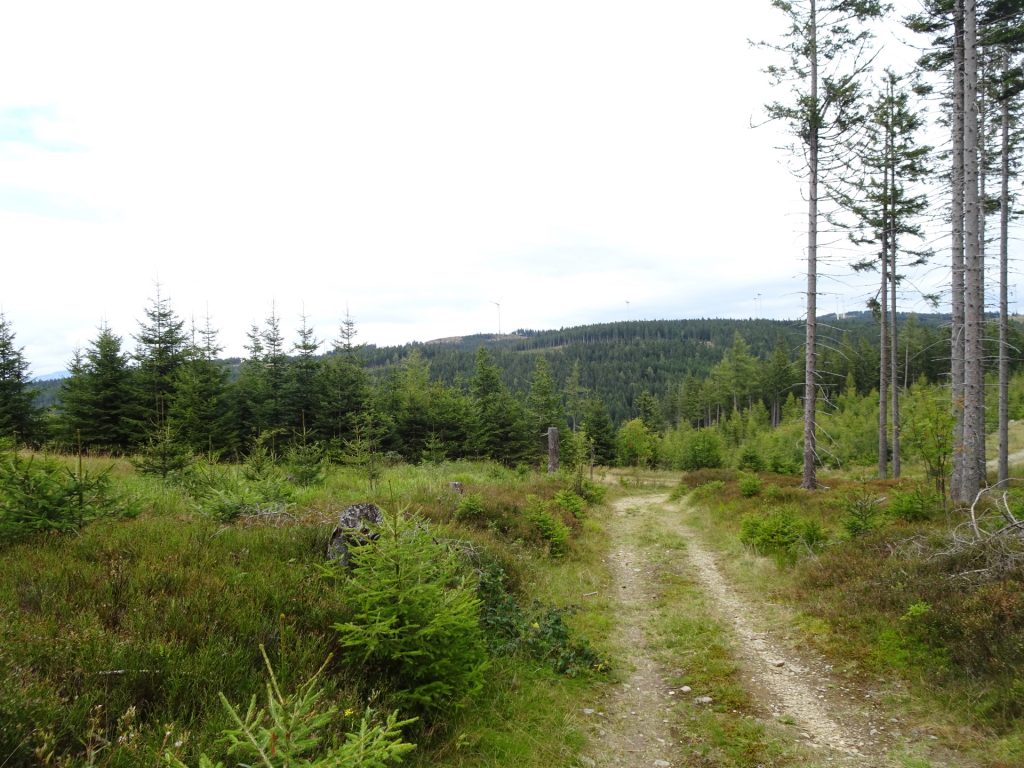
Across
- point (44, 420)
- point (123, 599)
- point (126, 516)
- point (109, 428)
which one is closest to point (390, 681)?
point (123, 599)

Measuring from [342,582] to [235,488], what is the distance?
4779 millimetres

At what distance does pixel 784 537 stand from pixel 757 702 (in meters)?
5.87

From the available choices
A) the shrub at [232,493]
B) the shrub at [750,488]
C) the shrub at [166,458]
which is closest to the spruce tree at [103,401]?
the shrub at [166,458]

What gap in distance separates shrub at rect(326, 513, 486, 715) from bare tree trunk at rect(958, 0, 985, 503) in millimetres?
10581

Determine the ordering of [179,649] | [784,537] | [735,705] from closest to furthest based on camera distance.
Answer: [179,649], [735,705], [784,537]

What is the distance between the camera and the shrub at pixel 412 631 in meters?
4.31

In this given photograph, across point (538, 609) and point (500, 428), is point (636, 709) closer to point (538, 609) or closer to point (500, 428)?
point (538, 609)

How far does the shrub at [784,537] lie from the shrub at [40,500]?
36.8 feet

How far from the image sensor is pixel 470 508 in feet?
35.8

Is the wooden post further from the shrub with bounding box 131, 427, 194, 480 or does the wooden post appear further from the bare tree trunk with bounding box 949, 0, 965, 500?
the shrub with bounding box 131, 427, 194, 480

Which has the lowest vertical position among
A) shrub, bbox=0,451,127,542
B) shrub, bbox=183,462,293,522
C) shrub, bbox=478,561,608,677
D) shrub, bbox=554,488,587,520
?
shrub, bbox=554,488,587,520

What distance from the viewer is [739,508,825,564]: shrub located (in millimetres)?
10086

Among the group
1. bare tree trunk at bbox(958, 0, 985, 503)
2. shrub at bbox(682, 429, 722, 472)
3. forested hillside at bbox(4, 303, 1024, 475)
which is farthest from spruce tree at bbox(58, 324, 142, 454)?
shrub at bbox(682, 429, 722, 472)

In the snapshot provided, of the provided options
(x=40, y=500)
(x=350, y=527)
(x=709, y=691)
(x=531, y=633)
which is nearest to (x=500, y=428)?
(x=531, y=633)
